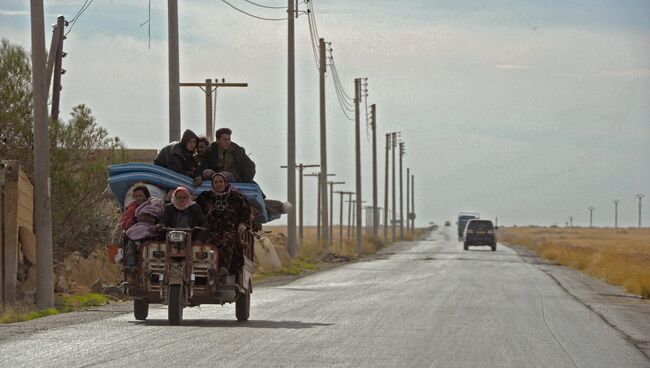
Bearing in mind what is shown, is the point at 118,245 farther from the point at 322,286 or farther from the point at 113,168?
the point at 322,286

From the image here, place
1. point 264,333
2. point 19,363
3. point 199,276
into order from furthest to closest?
point 199,276 → point 264,333 → point 19,363

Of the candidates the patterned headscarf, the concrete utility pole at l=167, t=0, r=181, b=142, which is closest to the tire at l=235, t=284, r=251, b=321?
the patterned headscarf

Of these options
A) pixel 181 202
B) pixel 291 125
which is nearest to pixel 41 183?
pixel 181 202

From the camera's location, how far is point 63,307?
2403 centimetres

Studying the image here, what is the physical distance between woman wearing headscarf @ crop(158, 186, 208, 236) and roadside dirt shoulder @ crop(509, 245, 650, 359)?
585 cm

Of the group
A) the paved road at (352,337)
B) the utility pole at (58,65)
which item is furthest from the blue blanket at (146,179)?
the utility pole at (58,65)

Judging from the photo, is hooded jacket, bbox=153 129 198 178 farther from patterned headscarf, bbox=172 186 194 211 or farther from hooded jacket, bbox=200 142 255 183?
patterned headscarf, bbox=172 186 194 211

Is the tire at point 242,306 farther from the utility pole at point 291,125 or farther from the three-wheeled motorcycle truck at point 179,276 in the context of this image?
the utility pole at point 291,125

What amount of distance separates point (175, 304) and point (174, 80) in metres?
13.2

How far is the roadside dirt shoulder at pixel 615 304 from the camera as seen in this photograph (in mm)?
18941

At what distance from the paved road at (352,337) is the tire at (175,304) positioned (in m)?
0.21

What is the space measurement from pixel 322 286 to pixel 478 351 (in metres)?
18.2

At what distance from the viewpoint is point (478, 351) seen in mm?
14477

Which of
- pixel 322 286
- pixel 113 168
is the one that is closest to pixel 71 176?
pixel 322 286
